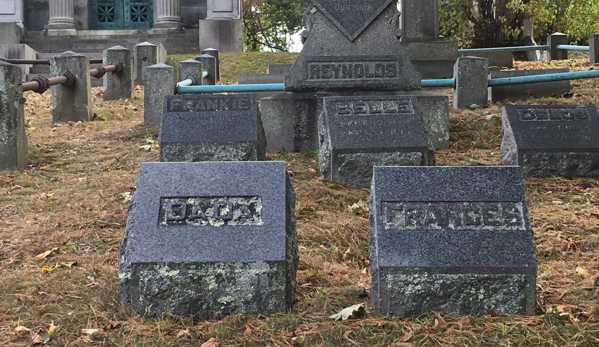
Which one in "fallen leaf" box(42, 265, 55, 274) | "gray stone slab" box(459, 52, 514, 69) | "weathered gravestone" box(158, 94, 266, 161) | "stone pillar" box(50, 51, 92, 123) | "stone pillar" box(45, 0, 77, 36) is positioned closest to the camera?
"fallen leaf" box(42, 265, 55, 274)

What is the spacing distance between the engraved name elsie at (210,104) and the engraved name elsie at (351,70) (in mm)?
1397

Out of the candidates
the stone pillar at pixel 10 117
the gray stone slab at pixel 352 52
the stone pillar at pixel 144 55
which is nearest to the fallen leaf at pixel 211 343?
the stone pillar at pixel 10 117

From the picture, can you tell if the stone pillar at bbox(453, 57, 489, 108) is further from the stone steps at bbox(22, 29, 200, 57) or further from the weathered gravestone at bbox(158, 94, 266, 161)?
the stone steps at bbox(22, 29, 200, 57)

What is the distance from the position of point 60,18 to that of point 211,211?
62.4 ft

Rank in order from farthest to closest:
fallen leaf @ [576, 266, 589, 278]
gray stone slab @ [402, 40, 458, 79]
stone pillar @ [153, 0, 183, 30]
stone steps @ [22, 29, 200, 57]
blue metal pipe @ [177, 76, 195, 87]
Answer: stone pillar @ [153, 0, 183, 30]
stone steps @ [22, 29, 200, 57]
gray stone slab @ [402, 40, 458, 79]
blue metal pipe @ [177, 76, 195, 87]
fallen leaf @ [576, 266, 589, 278]

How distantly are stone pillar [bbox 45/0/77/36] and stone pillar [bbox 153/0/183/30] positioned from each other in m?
2.18

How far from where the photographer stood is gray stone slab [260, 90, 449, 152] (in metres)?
9.19

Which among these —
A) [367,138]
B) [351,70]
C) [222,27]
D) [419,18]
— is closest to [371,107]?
[367,138]

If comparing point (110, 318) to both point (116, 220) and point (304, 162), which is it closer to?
point (116, 220)

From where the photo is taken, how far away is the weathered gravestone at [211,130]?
7730 mm

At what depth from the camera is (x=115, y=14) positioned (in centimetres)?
2284

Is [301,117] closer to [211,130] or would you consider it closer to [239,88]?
[239,88]

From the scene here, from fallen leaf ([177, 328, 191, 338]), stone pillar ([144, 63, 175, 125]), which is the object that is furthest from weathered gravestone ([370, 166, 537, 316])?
stone pillar ([144, 63, 175, 125])

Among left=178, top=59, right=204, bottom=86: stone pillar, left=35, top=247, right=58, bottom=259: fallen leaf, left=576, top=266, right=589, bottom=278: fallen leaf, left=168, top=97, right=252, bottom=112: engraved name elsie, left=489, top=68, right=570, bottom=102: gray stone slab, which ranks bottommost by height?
left=576, top=266, right=589, bottom=278: fallen leaf
